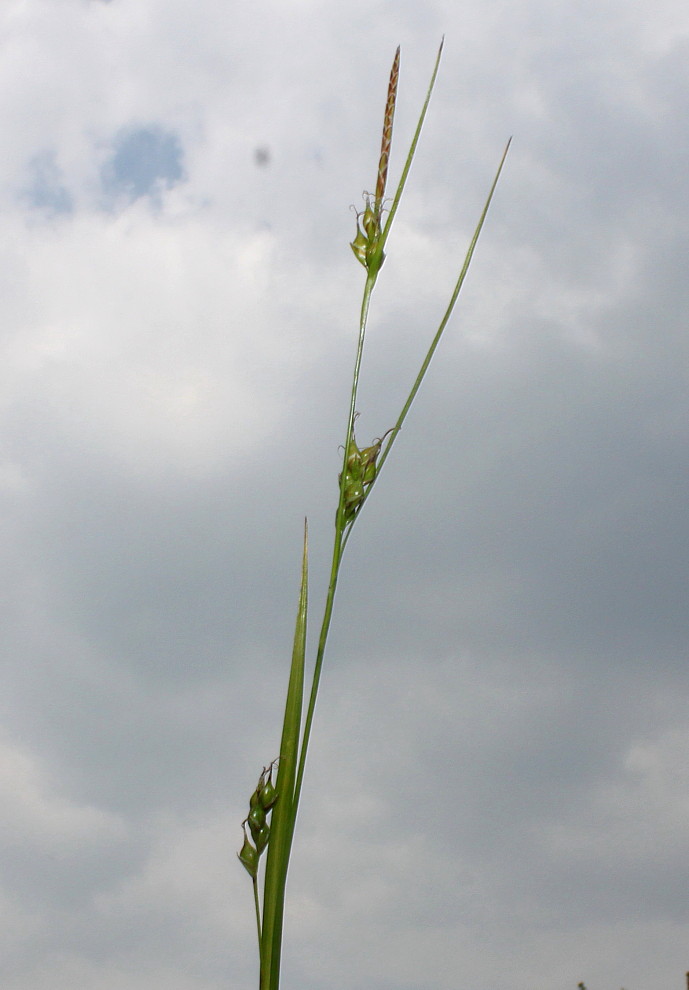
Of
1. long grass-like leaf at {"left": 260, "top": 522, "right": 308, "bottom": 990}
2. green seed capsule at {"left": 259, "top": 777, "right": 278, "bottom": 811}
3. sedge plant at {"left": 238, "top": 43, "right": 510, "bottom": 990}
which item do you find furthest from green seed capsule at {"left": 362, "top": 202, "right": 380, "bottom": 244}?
green seed capsule at {"left": 259, "top": 777, "right": 278, "bottom": 811}

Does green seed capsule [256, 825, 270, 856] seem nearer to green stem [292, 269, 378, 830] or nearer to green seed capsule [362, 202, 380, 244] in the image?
green stem [292, 269, 378, 830]

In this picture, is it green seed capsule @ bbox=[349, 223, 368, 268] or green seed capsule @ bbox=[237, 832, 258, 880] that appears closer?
green seed capsule @ bbox=[237, 832, 258, 880]

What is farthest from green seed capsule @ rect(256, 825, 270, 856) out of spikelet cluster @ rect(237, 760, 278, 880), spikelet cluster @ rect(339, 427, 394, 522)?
spikelet cluster @ rect(339, 427, 394, 522)

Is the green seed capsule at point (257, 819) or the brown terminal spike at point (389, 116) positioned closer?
the green seed capsule at point (257, 819)

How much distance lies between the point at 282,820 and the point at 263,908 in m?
0.17

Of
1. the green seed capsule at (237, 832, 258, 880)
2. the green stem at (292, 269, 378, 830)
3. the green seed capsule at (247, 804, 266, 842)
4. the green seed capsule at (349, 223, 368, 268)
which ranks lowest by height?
the green seed capsule at (237, 832, 258, 880)

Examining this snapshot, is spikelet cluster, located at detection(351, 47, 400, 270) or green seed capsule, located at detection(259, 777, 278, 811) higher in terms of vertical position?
spikelet cluster, located at detection(351, 47, 400, 270)

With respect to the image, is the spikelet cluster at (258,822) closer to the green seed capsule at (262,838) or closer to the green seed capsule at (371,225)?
the green seed capsule at (262,838)

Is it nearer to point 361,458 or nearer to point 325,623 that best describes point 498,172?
point 361,458

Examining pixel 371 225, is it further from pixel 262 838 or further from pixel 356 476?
pixel 262 838

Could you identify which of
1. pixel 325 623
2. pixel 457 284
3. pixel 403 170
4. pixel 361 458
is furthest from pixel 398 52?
pixel 325 623

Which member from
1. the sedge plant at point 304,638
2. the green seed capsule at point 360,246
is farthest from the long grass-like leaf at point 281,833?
the green seed capsule at point 360,246

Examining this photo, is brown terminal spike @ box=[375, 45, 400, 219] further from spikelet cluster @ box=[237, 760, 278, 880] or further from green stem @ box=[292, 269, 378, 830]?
spikelet cluster @ box=[237, 760, 278, 880]

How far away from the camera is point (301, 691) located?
203cm
